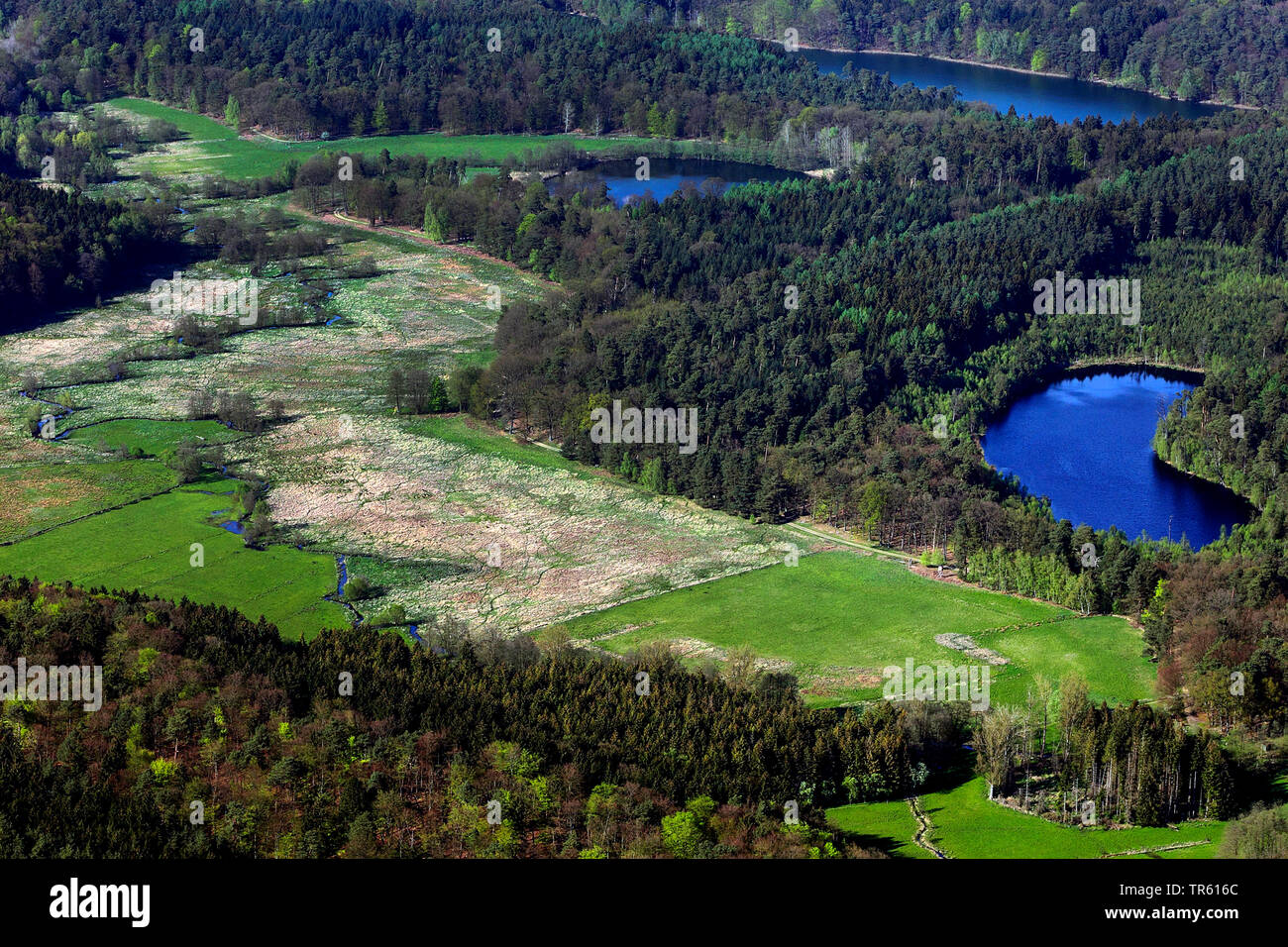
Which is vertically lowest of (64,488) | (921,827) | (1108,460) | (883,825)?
(883,825)

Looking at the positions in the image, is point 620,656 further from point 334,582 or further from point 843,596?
point 334,582

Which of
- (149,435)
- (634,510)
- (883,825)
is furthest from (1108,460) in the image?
(149,435)

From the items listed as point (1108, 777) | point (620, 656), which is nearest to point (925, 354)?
point (620, 656)

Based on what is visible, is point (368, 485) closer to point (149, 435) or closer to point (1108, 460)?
point (149, 435)

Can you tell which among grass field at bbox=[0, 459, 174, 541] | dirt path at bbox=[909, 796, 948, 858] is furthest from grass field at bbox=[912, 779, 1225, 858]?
grass field at bbox=[0, 459, 174, 541]

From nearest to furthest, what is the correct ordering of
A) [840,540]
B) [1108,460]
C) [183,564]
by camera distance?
[183,564] → [840,540] → [1108,460]

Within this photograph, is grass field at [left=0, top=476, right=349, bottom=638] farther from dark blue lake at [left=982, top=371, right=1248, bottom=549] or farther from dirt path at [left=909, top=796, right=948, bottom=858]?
dark blue lake at [left=982, top=371, right=1248, bottom=549]
